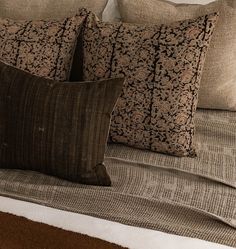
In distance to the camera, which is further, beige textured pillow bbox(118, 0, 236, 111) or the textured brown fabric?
beige textured pillow bbox(118, 0, 236, 111)

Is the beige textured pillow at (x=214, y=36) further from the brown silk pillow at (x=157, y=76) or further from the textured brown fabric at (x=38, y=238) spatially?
the textured brown fabric at (x=38, y=238)

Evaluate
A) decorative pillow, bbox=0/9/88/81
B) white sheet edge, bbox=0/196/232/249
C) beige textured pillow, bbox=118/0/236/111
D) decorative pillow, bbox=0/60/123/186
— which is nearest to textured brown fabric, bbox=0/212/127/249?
white sheet edge, bbox=0/196/232/249

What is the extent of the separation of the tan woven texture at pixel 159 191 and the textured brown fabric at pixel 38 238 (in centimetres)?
17

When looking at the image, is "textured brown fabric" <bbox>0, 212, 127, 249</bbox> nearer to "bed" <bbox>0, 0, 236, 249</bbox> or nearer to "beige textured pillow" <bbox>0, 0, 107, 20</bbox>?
→ "bed" <bbox>0, 0, 236, 249</bbox>

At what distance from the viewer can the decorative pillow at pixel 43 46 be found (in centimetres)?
141

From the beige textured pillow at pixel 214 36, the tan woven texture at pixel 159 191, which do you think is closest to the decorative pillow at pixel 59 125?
the tan woven texture at pixel 159 191

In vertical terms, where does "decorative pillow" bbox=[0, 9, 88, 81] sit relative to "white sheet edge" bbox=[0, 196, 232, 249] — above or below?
above

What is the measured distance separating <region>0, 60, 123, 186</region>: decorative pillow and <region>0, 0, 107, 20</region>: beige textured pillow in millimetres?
428

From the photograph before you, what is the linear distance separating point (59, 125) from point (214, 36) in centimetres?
61

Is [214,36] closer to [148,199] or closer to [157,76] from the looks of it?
[157,76]

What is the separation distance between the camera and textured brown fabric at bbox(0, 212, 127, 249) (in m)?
0.91

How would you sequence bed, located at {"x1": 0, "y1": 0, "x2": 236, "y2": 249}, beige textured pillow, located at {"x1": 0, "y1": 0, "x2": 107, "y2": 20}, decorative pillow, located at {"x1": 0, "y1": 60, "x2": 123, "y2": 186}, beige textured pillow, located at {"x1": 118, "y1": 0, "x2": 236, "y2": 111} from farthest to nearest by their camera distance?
beige textured pillow, located at {"x1": 0, "y1": 0, "x2": 107, "y2": 20}
beige textured pillow, located at {"x1": 118, "y1": 0, "x2": 236, "y2": 111}
decorative pillow, located at {"x1": 0, "y1": 60, "x2": 123, "y2": 186}
bed, located at {"x1": 0, "y1": 0, "x2": 236, "y2": 249}

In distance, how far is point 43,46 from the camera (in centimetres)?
140

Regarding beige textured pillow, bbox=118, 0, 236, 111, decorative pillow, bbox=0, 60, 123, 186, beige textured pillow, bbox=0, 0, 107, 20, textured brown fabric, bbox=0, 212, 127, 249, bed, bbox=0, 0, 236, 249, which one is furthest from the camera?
beige textured pillow, bbox=0, 0, 107, 20
